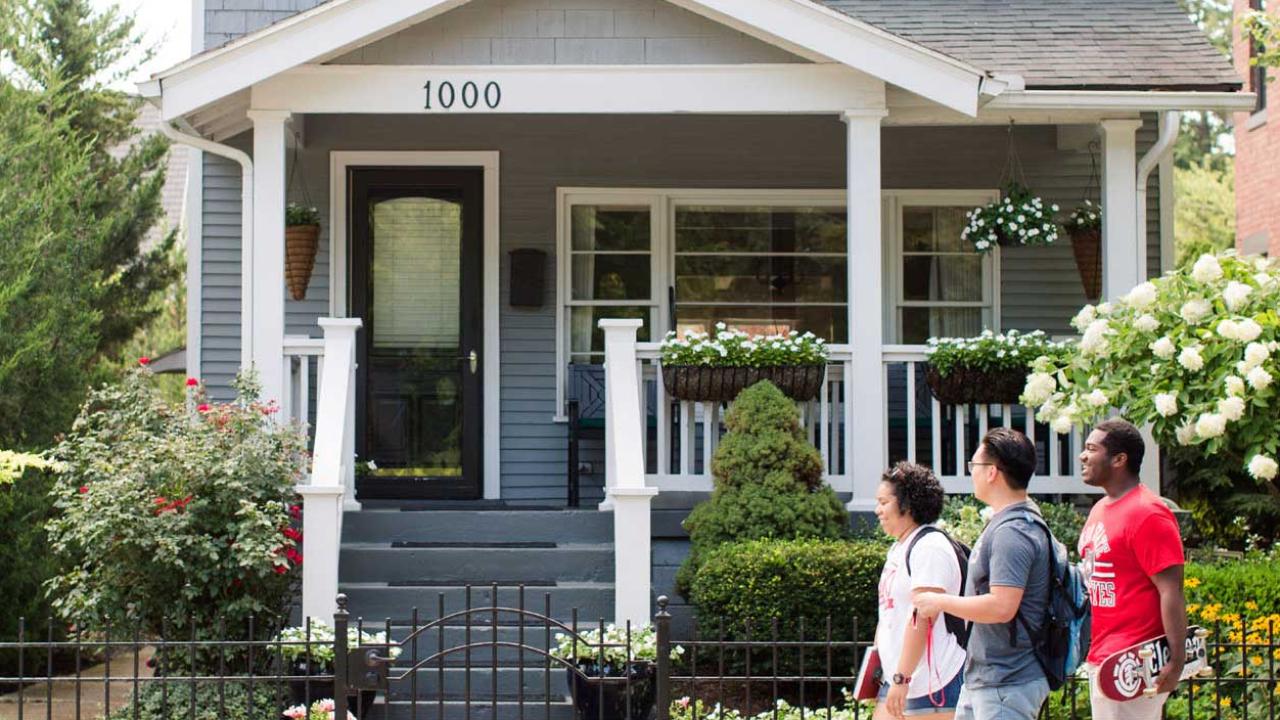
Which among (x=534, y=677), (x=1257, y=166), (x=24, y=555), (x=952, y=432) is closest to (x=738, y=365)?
(x=952, y=432)

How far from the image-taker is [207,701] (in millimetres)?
6883

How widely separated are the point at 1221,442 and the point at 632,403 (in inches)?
122

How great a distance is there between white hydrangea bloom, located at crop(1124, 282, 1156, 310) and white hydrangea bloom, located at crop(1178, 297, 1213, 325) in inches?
7.2

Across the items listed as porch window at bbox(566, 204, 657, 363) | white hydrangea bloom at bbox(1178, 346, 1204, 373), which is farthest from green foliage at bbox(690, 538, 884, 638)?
porch window at bbox(566, 204, 657, 363)

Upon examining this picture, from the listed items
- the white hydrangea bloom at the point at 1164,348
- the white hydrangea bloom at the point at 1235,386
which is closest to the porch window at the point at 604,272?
the white hydrangea bloom at the point at 1164,348

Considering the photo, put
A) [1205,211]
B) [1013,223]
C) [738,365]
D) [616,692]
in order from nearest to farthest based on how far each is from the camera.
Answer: [616,692]
[738,365]
[1013,223]
[1205,211]

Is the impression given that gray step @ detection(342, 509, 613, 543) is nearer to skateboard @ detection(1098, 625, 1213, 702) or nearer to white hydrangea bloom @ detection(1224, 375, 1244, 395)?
white hydrangea bloom @ detection(1224, 375, 1244, 395)

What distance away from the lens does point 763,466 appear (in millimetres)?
8172

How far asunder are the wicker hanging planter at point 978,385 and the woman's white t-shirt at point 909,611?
164 inches

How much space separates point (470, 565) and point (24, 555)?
3.25 metres

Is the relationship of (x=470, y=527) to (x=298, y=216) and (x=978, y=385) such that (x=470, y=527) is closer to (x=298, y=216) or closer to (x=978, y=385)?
(x=298, y=216)

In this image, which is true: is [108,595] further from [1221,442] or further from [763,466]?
[1221,442]

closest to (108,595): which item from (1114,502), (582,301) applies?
(582,301)

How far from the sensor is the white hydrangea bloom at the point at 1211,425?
7.38m
